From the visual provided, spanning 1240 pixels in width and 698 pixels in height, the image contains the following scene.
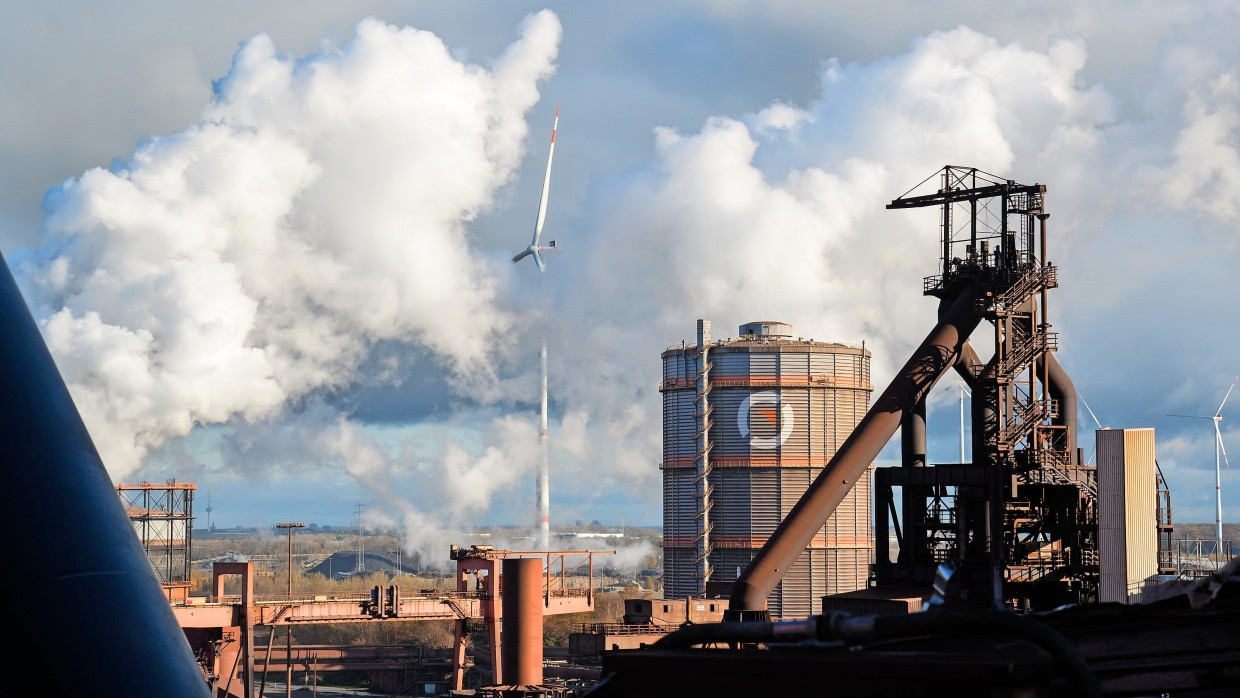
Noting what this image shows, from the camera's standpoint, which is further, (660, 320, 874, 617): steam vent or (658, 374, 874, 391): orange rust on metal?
(658, 374, 874, 391): orange rust on metal

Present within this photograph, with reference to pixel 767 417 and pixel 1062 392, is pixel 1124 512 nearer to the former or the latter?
pixel 1062 392

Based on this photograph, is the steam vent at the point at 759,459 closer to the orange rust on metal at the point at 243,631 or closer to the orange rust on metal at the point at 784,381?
the orange rust on metal at the point at 784,381

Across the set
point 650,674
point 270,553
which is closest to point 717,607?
point 650,674

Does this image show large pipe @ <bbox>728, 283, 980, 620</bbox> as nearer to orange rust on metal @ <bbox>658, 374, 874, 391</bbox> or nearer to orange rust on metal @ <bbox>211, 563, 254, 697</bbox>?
orange rust on metal @ <bbox>211, 563, 254, 697</bbox>

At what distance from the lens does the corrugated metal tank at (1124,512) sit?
3419cm

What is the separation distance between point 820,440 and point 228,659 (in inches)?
1107

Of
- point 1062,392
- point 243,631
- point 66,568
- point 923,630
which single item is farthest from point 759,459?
point 66,568

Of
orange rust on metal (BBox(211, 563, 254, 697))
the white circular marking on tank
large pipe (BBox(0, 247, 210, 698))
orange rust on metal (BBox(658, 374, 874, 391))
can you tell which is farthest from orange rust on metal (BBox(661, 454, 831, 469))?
large pipe (BBox(0, 247, 210, 698))

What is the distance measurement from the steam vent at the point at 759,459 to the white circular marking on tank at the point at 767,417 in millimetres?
47

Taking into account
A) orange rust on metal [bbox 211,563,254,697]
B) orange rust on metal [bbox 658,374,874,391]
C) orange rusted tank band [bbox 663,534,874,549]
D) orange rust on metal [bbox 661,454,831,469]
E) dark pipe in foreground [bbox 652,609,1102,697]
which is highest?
orange rust on metal [bbox 658,374,874,391]

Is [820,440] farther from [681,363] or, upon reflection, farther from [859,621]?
[859,621]

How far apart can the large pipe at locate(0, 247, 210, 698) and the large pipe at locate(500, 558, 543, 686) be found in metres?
32.8

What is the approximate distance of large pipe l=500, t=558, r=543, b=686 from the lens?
37062 mm

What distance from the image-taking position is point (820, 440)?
6069 centimetres
